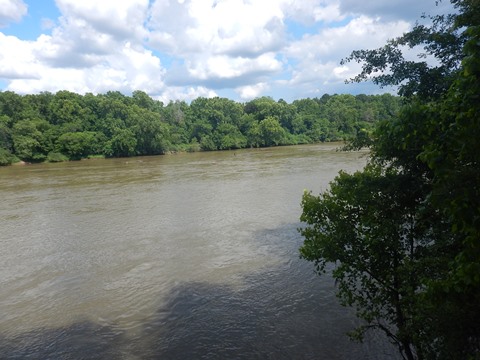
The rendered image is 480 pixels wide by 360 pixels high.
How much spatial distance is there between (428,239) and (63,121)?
337 ft

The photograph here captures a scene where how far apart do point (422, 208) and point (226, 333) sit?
28.1 feet

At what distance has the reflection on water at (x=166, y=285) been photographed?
1163 cm

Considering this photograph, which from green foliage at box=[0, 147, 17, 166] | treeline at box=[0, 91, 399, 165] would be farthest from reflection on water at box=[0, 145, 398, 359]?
green foliage at box=[0, 147, 17, 166]

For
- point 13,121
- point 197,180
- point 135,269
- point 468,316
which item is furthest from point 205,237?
point 13,121

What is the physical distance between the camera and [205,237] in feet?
74.1

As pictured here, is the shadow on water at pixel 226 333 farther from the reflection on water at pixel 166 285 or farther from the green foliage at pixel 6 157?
the green foliage at pixel 6 157

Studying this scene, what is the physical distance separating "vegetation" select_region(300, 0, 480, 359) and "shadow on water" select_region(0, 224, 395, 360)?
1904 millimetres

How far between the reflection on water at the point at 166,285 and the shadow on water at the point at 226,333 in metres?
0.04

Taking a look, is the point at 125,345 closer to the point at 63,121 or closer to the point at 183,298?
the point at 183,298

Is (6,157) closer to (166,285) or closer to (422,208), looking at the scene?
(166,285)

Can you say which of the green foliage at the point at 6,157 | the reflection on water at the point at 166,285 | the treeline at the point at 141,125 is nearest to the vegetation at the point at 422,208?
the reflection on water at the point at 166,285

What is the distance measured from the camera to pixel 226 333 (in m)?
12.1

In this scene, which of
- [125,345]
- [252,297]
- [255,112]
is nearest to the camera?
[125,345]

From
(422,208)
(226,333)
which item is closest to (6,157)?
(226,333)
